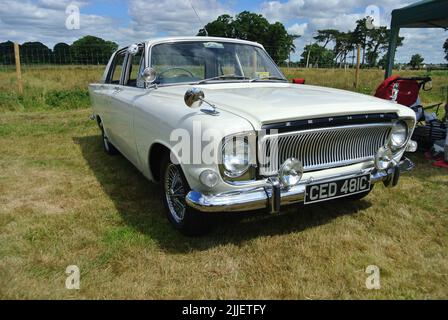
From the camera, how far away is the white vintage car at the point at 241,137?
2.32m

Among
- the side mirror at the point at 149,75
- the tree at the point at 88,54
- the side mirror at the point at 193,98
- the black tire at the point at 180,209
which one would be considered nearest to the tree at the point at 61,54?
the tree at the point at 88,54

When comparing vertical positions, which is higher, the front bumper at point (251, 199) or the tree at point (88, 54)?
the tree at point (88, 54)

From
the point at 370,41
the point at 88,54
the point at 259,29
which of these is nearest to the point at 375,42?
the point at 370,41

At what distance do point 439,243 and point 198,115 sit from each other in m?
2.05

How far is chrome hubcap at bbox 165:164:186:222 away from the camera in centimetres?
279

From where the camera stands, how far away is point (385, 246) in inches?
109

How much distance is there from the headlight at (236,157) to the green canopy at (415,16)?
508 centimetres

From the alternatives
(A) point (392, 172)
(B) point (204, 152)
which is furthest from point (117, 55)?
(A) point (392, 172)

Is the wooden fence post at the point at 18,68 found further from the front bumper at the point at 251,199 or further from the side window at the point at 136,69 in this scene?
the front bumper at the point at 251,199

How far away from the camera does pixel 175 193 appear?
2867 millimetres

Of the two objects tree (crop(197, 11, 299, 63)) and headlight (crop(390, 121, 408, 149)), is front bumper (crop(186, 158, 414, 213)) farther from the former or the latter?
tree (crop(197, 11, 299, 63))

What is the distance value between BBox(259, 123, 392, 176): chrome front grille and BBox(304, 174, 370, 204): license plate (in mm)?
155

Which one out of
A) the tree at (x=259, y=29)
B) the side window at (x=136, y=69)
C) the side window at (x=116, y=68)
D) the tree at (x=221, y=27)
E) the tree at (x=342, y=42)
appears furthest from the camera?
the tree at (x=342, y=42)

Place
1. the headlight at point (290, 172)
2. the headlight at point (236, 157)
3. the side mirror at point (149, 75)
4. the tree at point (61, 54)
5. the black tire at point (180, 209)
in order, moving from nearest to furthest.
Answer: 1. the headlight at point (236, 157)
2. the headlight at point (290, 172)
3. the black tire at point (180, 209)
4. the side mirror at point (149, 75)
5. the tree at point (61, 54)
